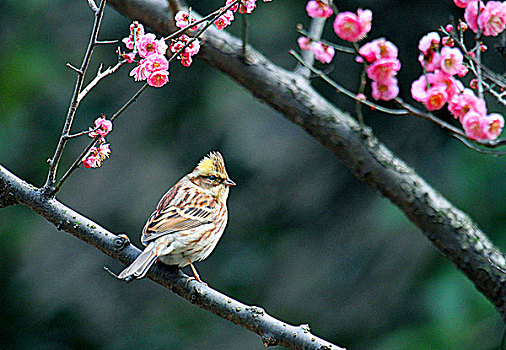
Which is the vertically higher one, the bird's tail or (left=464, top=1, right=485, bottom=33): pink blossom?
(left=464, top=1, right=485, bottom=33): pink blossom

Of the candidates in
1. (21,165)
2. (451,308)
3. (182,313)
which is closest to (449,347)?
(451,308)

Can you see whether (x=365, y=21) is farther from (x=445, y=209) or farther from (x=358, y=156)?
(x=445, y=209)

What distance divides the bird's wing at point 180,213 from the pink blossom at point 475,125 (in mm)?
769

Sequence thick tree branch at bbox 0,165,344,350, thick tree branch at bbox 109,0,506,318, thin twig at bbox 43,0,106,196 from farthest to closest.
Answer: thick tree branch at bbox 109,0,506,318
thick tree branch at bbox 0,165,344,350
thin twig at bbox 43,0,106,196

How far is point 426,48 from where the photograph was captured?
170cm

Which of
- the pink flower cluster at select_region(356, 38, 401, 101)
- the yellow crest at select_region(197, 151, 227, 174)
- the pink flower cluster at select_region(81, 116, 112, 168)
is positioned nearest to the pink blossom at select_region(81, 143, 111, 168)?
the pink flower cluster at select_region(81, 116, 112, 168)

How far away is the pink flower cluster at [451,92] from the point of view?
1.64m

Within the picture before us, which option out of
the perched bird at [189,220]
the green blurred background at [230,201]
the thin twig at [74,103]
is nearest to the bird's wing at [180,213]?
the perched bird at [189,220]

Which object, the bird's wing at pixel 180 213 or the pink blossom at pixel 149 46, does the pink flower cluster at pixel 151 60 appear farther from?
the bird's wing at pixel 180 213

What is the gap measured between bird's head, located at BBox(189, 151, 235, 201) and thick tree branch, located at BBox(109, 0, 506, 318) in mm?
367

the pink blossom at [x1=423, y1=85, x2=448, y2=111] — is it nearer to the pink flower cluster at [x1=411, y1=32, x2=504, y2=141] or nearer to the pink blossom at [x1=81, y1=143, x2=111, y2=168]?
the pink flower cluster at [x1=411, y1=32, x2=504, y2=141]

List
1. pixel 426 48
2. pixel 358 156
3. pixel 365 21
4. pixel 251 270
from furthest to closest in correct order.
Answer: pixel 251 270 < pixel 358 156 < pixel 365 21 < pixel 426 48

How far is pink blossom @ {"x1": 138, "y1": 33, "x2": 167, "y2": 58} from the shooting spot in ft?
4.35

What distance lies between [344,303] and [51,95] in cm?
221
